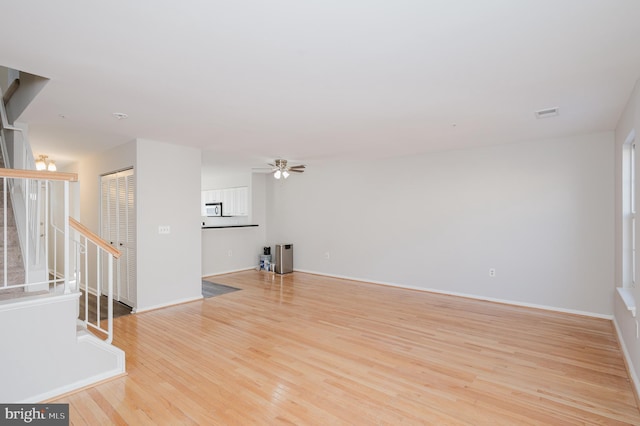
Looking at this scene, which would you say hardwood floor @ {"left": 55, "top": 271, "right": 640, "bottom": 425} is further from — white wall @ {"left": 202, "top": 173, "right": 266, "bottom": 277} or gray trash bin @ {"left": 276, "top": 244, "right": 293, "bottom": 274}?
gray trash bin @ {"left": 276, "top": 244, "right": 293, "bottom": 274}

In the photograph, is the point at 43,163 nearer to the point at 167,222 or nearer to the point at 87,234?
the point at 167,222

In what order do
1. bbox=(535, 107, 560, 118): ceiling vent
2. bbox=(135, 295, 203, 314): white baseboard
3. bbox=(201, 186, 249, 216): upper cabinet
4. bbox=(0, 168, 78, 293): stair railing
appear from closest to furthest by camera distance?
bbox=(0, 168, 78, 293): stair railing, bbox=(535, 107, 560, 118): ceiling vent, bbox=(135, 295, 203, 314): white baseboard, bbox=(201, 186, 249, 216): upper cabinet

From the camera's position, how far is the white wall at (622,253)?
2570 mm

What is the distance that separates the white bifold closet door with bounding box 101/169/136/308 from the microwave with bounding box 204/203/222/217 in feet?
10.7

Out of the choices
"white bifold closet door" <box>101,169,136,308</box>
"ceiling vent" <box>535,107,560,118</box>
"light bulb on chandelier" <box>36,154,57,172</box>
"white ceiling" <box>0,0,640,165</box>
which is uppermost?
"white ceiling" <box>0,0,640,165</box>

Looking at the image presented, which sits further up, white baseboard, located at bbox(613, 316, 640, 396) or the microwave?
the microwave

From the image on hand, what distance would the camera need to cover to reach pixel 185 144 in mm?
4773

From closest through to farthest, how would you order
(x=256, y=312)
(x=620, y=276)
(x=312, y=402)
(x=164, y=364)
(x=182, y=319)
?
(x=312, y=402) < (x=164, y=364) < (x=620, y=276) < (x=182, y=319) < (x=256, y=312)

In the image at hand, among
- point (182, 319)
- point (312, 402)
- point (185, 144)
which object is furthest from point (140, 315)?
point (312, 402)

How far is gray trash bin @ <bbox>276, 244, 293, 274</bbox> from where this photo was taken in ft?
23.7

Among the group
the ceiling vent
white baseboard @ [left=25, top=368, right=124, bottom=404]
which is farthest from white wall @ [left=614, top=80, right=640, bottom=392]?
white baseboard @ [left=25, top=368, right=124, bottom=404]

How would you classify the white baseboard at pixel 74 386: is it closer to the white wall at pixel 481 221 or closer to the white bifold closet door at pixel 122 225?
the white bifold closet door at pixel 122 225

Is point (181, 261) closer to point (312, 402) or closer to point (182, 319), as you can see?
point (182, 319)

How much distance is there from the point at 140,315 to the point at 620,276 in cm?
566
